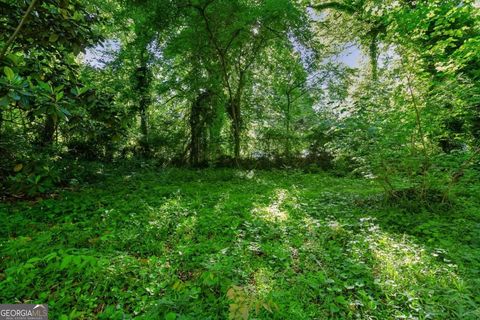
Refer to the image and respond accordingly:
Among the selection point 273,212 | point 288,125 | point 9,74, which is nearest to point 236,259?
point 273,212

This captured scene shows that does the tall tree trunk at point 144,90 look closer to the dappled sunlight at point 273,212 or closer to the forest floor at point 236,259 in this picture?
the forest floor at point 236,259

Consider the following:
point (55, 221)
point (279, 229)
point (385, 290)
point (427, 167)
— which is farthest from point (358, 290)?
point (55, 221)

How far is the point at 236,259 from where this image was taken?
2.38m

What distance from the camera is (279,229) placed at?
10.3 ft

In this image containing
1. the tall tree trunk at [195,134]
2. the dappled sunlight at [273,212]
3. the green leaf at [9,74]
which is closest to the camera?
the green leaf at [9,74]

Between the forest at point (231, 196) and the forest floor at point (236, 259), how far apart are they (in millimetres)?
16

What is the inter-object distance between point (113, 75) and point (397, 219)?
25.0 ft

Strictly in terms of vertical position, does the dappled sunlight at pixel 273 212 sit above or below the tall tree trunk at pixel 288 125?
below

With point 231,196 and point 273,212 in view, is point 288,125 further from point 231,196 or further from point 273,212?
point 273,212

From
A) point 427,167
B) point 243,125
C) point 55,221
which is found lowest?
point 55,221

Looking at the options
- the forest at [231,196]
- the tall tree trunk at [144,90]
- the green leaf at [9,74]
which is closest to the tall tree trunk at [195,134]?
the forest at [231,196]

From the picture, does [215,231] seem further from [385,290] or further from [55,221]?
[55,221]

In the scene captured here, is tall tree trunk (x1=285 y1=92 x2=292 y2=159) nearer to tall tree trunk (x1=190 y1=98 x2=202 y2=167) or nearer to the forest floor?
tall tree trunk (x1=190 y1=98 x2=202 y2=167)

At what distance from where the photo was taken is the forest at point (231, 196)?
1.86 m
